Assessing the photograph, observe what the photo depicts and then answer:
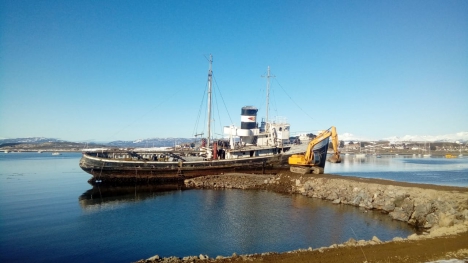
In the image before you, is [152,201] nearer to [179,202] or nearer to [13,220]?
[179,202]

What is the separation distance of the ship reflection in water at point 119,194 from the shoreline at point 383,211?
3.77 m

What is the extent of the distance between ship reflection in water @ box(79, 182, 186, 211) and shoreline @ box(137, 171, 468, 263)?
3.77 metres

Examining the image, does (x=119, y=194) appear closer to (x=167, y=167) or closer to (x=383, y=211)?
(x=167, y=167)

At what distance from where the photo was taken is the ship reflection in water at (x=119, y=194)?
27.8m

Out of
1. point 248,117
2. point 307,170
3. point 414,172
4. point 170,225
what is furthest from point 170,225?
point 414,172

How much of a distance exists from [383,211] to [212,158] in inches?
972

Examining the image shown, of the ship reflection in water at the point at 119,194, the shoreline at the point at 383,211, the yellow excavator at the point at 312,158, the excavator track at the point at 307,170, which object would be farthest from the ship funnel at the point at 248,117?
the ship reflection in water at the point at 119,194

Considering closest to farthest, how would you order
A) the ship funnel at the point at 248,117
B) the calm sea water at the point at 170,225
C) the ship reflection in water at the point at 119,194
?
the calm sea water at the point at 170,225
the ship reflection in water at the point at 119,194
the ship funnel at the point at 248,117

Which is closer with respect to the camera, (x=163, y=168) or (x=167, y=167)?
(x=163, y=168)

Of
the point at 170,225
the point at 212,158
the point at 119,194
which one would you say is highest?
Answer: the point at 212,158

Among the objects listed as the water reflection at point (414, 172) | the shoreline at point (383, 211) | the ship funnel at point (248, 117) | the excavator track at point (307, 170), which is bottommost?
the water reflection at point (414, 172)

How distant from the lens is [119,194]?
32.5 meters

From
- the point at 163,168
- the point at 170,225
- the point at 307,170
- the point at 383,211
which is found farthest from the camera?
the point at 163,168

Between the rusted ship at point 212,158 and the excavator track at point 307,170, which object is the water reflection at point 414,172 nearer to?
the excavator track at point 307,170
